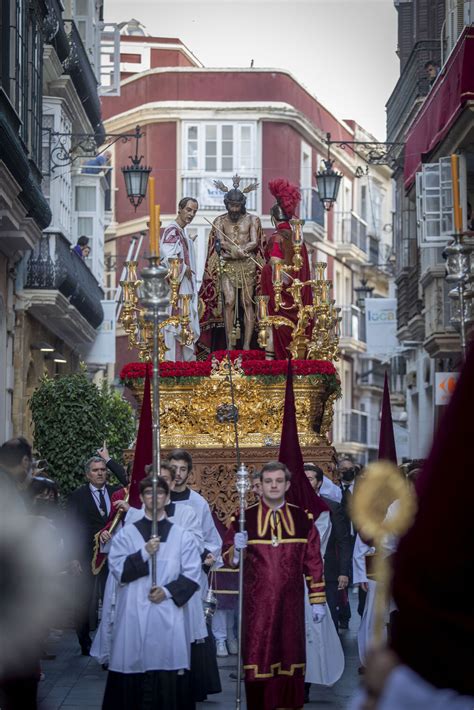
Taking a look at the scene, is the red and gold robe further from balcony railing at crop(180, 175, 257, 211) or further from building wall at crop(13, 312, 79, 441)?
balcony railing at crop(180, 175, 257, 211)

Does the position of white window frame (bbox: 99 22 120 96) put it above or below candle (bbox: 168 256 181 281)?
above

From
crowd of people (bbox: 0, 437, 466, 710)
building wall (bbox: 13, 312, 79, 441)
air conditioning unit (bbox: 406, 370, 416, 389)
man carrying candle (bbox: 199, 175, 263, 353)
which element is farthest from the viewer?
air conditioning unit (bbox: 406, 370, 416, 389)

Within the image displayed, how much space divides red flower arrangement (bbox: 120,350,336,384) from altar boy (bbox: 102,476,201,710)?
5502 mm

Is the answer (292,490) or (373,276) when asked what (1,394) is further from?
(373,276)

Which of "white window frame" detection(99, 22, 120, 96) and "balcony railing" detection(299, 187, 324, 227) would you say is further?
"balcony railing" detection(299, 187, 324, 227)

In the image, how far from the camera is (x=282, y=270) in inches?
587

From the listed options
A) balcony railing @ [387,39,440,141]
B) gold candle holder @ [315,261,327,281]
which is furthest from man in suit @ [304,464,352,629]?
balcony railing @ [387,39,440,141]

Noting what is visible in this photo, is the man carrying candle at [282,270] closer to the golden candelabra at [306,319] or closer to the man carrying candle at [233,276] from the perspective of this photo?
the golden candelabra at [306,319]

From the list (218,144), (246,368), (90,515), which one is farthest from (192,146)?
(90,515)

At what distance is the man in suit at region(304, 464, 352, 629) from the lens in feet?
42.2

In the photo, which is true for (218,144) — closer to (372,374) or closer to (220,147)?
(220,147)

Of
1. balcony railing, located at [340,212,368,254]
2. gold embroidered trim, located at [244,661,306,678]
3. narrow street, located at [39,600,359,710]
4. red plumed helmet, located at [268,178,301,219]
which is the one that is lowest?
narrow street, located at [39,600,359,710]

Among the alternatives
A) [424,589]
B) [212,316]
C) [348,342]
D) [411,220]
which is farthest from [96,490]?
[348,342]

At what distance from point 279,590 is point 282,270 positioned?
5.84 metres
